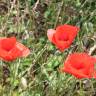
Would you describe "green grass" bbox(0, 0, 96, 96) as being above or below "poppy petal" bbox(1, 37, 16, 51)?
below

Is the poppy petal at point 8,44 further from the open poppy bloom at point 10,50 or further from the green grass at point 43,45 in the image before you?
the green grass at point 43,45

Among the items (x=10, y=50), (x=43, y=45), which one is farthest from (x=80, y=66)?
(x=43, y=45)

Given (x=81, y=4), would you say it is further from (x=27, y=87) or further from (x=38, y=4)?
(x=27, y=87)

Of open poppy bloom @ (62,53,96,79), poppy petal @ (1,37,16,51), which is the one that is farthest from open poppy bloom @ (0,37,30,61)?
open poppy bloom @ (62,53,96,79)

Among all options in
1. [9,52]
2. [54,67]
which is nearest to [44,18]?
[54,67]

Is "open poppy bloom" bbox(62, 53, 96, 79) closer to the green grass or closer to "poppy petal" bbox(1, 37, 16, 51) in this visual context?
"poppy petal" bbox(1, 37, 16, 51)

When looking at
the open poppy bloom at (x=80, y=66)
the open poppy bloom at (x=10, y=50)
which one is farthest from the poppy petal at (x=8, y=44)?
the open poppy bloom at (x=80, y=66)

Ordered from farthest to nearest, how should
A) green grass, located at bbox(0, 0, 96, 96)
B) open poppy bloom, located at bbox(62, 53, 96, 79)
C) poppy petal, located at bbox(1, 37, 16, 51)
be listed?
green grass, located at bbox(0, 0, 96, 96) < poppy petal, located at bbox(1, 37, 16, 51) < open poppy bloom, located at bbox(62, 53, 96, 79)
